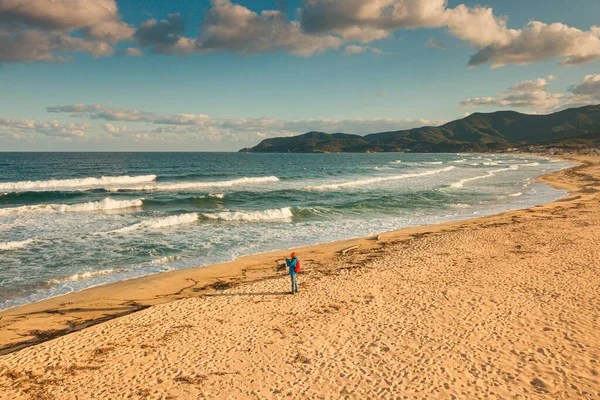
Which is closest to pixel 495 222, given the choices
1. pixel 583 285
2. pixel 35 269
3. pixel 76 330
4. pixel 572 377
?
pixel 583 285

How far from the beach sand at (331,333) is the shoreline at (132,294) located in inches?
2.6

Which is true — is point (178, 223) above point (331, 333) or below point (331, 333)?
above

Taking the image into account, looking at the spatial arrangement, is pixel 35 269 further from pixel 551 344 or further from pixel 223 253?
pixel 551 344

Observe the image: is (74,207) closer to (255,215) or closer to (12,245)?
(12,245)

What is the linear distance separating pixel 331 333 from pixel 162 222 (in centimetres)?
1820

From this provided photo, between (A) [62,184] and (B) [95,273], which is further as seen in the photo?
(A) [62,184]

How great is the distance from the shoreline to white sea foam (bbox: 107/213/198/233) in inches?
364

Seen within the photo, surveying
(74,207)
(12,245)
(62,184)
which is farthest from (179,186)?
(12,245)

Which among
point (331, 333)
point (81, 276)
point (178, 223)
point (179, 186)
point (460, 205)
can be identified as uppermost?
point (179, 186)

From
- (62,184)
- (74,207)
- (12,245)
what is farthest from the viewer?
(62,184)

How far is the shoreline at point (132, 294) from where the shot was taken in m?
10.1

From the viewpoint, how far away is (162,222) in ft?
79.4

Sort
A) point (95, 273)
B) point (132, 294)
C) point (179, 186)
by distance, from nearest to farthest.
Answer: point (132, 294)
point (95, 273)
point (179, 186)

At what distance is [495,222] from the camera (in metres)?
23.2
